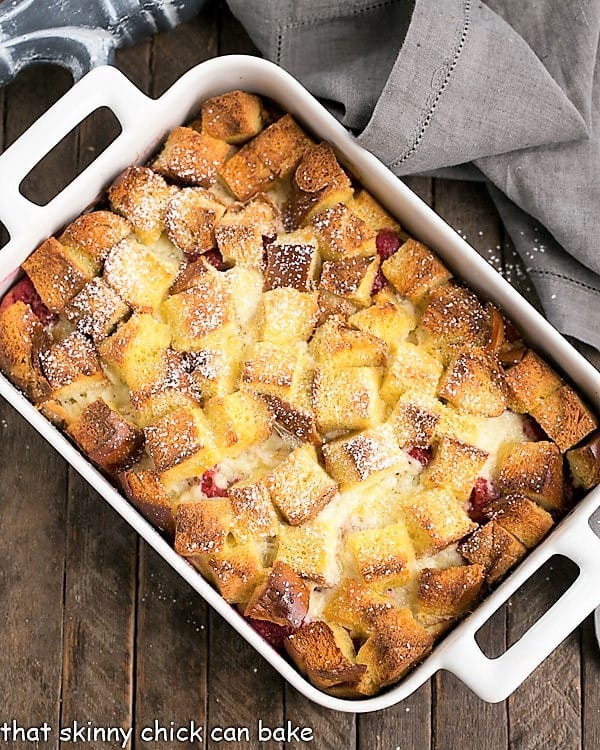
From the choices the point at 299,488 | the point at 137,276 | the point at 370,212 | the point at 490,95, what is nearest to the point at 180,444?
the point at 299,488

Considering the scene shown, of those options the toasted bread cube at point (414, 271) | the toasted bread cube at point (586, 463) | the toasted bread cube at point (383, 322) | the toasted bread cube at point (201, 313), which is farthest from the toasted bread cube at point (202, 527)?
the toasted bread cube at point (586, 463)

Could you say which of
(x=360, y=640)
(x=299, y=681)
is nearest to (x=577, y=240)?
(x=360, y=640)

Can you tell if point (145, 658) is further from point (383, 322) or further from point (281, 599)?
point (383, 322)

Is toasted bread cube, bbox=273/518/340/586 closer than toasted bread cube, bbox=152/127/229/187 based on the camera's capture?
Yes

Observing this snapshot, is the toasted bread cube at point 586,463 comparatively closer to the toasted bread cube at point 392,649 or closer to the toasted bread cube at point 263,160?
the toasted bread cube at point 392,649

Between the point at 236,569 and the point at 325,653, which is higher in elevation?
the point at 236,569

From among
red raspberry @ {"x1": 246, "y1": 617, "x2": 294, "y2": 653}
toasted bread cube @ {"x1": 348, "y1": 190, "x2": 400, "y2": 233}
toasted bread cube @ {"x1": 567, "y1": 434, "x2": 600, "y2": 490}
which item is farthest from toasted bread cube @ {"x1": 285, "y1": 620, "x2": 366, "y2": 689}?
toasted bread cube @ {"x1": 348, "y1": 190, "x2": 400, "y2": 233}

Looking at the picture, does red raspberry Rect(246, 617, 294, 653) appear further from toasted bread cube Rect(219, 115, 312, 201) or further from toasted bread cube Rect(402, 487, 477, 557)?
toasted bread cube Rect(219, 115, 312, 201)
